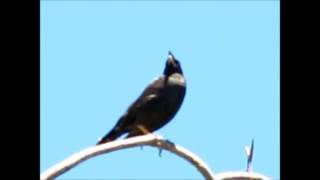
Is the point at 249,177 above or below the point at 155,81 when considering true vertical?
below

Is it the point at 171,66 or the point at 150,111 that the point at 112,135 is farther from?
the point at 171,66

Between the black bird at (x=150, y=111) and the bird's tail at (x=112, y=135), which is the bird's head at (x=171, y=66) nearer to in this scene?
the black bird at (x=150, y=111)

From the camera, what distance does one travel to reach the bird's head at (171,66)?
6.84 meters

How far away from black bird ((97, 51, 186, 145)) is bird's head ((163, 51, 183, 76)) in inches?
19.7

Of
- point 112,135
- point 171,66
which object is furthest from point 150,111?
point 171,66

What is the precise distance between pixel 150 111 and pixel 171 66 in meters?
1.02

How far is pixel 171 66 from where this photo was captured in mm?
6941

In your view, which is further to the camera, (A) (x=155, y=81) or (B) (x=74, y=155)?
(A) (x=155, y=81)
